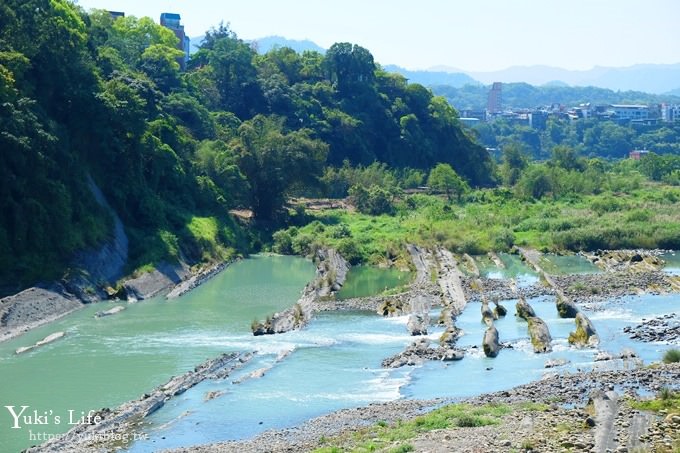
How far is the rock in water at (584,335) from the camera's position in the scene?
35.1m

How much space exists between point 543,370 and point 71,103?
3235 cm

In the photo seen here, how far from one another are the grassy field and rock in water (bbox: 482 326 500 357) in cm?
2571

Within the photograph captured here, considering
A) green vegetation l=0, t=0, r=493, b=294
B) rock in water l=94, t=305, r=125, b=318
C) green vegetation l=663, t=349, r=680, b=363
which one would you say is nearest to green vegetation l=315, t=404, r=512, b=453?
green vegetation l=663, t=349, r=680, b=363

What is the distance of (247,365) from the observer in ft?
110

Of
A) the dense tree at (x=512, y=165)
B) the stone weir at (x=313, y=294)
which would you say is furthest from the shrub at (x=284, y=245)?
the dense tree at (x=512, y=165)

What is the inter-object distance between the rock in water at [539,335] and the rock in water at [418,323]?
13.6ft

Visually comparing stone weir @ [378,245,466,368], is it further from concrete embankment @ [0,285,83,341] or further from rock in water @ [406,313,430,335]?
concrete embankment @ [0,285,83,341]

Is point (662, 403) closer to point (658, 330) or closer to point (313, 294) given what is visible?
point (658, 330)

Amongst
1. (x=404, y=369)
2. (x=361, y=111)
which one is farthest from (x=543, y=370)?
(x=361, y=111)

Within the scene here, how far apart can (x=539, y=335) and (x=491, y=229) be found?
33477 millimetres

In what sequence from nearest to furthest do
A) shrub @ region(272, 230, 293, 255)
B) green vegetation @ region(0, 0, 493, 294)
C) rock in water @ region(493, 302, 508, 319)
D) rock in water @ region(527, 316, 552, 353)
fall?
rock in water @ region(527, 316, 552, 353) < rock in water @ region(493, 302, 508, 319) < green vegetation @ region(0, 0, 493, 294) < shrub @ region(272, 230, 293, 255)

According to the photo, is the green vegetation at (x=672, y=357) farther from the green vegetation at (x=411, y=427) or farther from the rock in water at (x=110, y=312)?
the rock in water at (x=110, y=312)

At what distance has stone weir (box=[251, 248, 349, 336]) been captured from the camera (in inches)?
1555

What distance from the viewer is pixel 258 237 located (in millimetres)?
67688
